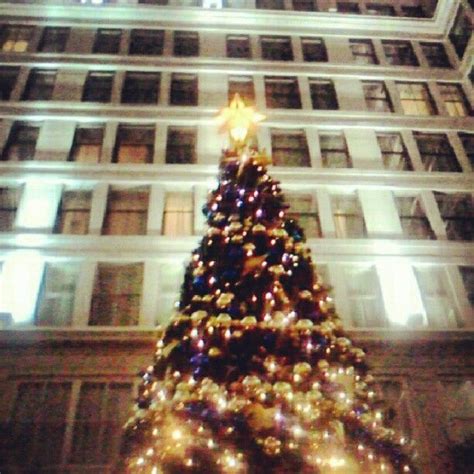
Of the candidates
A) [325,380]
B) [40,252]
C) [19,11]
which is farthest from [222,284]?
[19,11]

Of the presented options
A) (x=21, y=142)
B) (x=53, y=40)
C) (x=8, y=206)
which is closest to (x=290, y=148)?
(x=21, y=142)

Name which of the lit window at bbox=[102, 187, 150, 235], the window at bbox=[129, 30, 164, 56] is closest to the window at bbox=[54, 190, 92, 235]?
the lit window at bbox=[102, 187, 150, 235]

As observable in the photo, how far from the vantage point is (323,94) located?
2064 cm

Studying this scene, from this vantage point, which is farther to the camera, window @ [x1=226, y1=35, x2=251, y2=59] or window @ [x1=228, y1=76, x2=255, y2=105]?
window @ [x1=226, y1=35, x2=251, y2=59]

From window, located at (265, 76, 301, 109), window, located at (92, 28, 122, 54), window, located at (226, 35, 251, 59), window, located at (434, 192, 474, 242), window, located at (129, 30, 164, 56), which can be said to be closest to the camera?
window, located at (434, 192, 474, 242)

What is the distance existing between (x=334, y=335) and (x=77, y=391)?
6.56 meters

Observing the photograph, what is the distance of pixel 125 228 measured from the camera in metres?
15.8

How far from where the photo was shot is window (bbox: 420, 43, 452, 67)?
22719 mm

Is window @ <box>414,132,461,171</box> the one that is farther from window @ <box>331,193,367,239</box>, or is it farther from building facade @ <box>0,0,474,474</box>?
window @ <box>331,193,367,239</box>

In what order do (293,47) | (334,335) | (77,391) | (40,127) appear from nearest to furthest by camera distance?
(334,335) → (77,391) → (40,127) → (293,47)

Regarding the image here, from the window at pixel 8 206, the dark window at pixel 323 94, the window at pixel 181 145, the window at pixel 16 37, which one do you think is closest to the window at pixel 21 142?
the window at pixel 8 206

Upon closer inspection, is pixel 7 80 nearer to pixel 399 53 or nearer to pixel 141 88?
pixel 141 88

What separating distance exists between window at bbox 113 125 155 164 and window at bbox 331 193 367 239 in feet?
18.7

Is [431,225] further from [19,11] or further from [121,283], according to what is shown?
[19,11]
